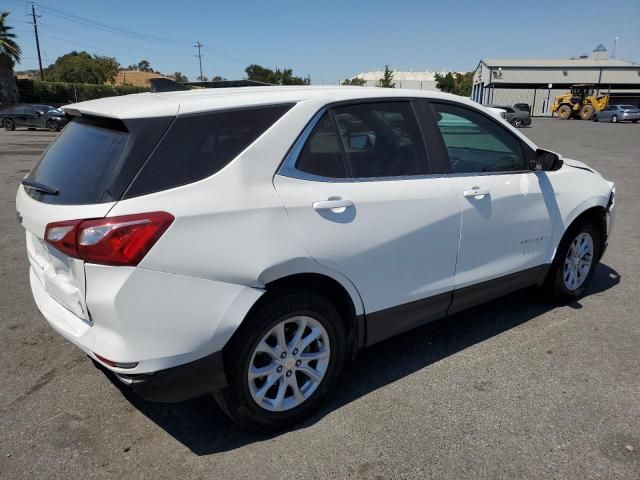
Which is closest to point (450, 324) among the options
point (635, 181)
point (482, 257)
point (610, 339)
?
point (482, 257)

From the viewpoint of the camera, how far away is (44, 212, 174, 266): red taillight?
2152 mm

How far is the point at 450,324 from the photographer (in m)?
4.10

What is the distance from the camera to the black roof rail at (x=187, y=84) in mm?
3301

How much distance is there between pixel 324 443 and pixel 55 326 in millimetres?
1520

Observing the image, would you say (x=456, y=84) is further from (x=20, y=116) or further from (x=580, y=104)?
(x=20, y=116)

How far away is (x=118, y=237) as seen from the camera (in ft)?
7.06

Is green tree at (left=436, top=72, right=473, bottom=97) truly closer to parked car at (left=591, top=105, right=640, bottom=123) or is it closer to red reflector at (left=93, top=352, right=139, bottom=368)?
parked car at (left=591, top=105, right=640, bottom=123)

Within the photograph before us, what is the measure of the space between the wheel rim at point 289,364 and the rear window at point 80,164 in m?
1.09

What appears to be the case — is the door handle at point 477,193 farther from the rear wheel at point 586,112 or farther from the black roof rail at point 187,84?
the rear wheel at point 586,112

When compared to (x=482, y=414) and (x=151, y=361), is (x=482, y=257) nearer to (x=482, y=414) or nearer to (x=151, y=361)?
(x=482, y=414)

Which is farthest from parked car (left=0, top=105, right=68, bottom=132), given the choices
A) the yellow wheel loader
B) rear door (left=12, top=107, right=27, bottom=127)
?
the yellow wheel loader

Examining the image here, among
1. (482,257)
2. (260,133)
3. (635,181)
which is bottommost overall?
(635,181)

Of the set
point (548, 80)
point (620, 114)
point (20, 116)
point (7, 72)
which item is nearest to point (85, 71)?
point (7, 72)

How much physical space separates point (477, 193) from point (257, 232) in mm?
1655
